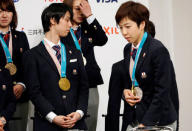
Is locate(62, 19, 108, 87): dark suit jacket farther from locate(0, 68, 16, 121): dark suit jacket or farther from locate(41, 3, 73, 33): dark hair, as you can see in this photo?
locate(0, 68, 16, 121): dark suit jacket

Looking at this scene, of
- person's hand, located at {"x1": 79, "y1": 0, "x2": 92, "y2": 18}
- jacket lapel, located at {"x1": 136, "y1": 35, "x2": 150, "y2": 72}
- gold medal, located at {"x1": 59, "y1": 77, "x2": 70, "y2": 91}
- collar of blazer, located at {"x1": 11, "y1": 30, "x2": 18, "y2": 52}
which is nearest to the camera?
jacket lapel, located at {"x1": 136, "y1": 35, "x2": 150, "y2": 72}

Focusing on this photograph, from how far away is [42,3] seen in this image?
4.56 m

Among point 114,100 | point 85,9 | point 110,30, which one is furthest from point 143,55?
point 110,30

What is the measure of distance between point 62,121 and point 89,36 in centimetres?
109

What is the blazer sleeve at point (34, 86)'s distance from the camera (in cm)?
323

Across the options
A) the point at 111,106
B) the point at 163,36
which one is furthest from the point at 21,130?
the point at 163,36

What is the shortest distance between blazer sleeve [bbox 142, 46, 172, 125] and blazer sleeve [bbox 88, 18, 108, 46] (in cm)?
100

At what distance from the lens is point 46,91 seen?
333cm

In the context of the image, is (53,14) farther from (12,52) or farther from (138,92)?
(138,92)

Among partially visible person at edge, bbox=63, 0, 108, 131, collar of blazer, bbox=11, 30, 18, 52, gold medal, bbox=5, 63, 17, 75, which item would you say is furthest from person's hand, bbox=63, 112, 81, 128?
collar of blazer, bbox=11, 30, 18, 52

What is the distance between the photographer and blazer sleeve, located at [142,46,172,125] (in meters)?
2.98

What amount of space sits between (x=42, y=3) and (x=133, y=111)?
79.5 inches

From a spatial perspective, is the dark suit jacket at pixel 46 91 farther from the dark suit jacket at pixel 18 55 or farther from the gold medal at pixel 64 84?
the dark suit jacket at pixel 18 55

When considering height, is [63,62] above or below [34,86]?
above
